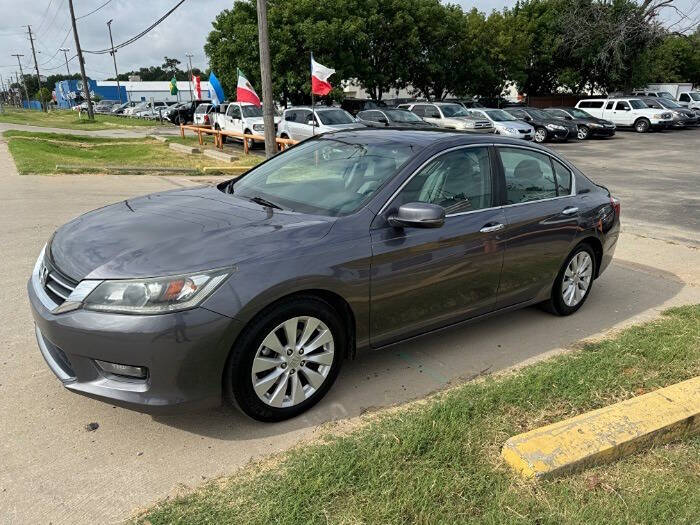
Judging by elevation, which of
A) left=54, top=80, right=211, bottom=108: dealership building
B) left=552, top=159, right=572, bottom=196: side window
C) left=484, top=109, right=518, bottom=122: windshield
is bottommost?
left=484, top=109, right=518, bottom=122: windshield

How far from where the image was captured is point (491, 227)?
13.0 feet

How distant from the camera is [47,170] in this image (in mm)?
12641

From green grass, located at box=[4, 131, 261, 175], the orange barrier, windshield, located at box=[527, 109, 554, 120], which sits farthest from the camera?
windshield, located at box=[527, 109, 554, 120]

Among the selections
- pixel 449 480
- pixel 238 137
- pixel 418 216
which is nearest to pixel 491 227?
pixel 418 216

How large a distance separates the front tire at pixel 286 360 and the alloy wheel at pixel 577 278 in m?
2.44

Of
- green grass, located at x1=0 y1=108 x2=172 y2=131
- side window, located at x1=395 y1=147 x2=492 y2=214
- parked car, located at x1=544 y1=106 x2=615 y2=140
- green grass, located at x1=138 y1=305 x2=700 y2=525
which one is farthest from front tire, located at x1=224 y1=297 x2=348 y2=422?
green grass, located at x1=0 y1=108 x2=172 y2=131

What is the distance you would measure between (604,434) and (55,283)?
302 cm

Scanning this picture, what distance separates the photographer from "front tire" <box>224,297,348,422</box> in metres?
2.91

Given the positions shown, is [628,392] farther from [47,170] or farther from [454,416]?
[47,170]

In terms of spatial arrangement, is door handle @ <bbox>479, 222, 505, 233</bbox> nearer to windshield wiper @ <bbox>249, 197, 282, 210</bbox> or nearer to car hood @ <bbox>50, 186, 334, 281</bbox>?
car hood @ <bbox>50, 186, 334, 281</bbox>

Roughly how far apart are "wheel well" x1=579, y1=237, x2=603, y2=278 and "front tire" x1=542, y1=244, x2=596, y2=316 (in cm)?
4

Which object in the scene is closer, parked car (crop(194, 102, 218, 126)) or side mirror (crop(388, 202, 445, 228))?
side mirror (crop(388, 202, 445, 228))

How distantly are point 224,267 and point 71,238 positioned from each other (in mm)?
1129

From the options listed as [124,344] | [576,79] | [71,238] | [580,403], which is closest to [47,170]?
[71,238]
